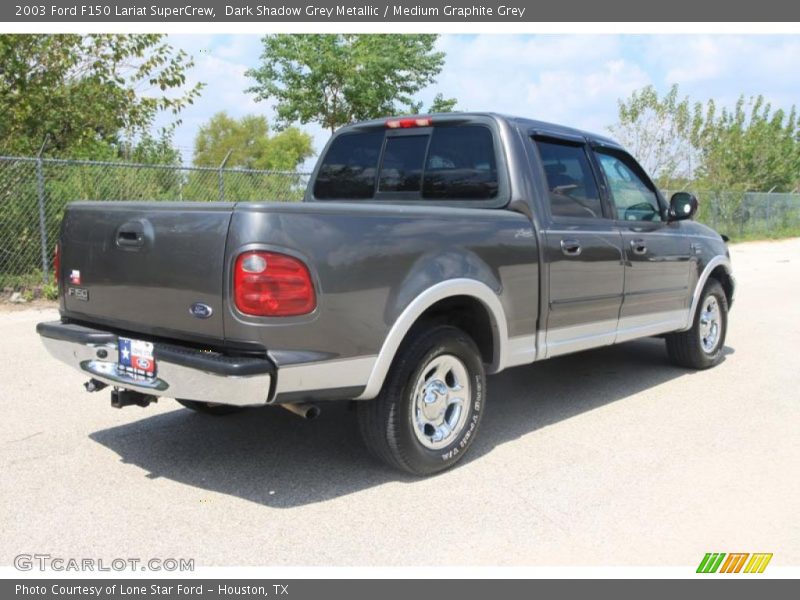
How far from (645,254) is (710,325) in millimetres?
1648

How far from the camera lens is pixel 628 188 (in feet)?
19.2

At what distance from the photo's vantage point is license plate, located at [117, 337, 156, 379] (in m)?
3.65

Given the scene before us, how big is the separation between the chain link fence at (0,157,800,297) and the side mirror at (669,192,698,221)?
24.4 feet

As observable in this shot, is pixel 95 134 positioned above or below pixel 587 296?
above

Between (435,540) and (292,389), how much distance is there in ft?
3.03

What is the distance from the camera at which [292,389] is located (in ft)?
11.4

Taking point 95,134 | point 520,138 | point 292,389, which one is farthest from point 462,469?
point 95,134

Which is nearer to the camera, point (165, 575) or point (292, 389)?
point (165, 575)

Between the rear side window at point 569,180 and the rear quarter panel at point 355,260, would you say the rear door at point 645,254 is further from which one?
the rear quarter panel at point 355,260

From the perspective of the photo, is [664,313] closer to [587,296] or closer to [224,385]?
[587,296]

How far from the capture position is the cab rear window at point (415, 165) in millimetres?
4875

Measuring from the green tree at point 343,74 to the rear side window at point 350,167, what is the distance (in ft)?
46.7

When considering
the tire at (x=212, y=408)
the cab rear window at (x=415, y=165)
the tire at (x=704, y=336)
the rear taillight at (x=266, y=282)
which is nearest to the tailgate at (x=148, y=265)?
the rear taillight at (x=266, y=282)

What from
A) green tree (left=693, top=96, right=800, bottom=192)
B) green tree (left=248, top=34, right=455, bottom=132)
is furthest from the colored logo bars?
green tree (left=693, top=96, right=800, bottom=192)
